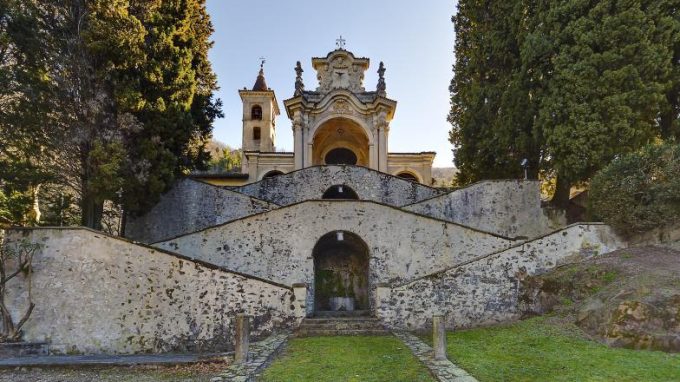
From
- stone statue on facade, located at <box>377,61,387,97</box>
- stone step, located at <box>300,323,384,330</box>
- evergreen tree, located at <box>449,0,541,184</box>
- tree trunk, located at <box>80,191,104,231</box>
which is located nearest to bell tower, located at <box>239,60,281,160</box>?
stone statue on facade, located at <box>377,61,387,97</box>

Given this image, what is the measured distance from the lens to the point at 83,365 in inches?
372

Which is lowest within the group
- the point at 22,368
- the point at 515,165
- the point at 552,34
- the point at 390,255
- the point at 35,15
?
the point at 22,368

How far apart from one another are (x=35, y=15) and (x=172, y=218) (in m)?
9.09

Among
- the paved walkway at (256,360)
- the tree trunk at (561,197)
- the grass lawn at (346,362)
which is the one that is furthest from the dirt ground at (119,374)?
the tree trunk at (561,197)

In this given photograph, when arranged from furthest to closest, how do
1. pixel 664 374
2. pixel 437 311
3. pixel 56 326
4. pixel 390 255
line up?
pixel 390 255 → pixel 437 311 → pixel 56 326 → pixel 664 374

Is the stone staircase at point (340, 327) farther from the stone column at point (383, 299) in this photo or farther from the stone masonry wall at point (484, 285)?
the stone masonry wall at point (484, 285)

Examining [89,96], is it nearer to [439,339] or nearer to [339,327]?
[339,327]

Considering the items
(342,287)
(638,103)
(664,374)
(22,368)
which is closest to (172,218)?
(342,287)

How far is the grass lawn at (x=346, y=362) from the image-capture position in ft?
25.7

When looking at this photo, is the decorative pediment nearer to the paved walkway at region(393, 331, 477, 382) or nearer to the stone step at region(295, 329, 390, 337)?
the stone step at region(295, 329, 390, 337)

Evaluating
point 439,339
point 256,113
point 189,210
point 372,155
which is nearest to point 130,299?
point 189,210

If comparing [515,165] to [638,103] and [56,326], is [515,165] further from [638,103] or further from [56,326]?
[56,326]

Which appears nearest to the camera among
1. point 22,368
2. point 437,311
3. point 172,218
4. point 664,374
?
point 664,374

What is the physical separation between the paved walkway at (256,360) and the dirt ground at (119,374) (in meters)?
0.54
